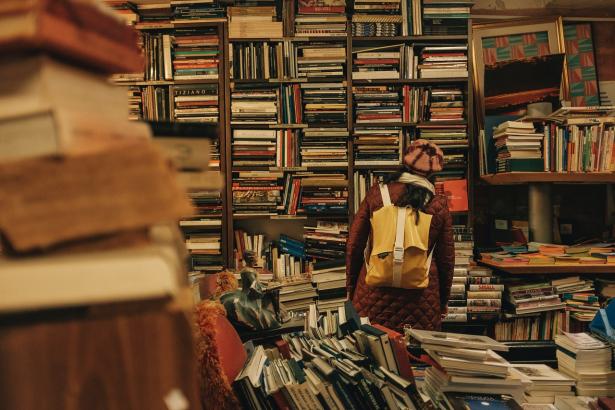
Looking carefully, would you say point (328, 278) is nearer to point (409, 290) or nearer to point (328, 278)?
point (328, 278)

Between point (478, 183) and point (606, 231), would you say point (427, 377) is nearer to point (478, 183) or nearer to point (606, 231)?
point (478, 183)

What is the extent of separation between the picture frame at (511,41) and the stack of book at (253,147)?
166 centimetres

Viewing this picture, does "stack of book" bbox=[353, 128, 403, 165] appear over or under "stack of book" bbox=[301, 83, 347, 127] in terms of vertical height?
under

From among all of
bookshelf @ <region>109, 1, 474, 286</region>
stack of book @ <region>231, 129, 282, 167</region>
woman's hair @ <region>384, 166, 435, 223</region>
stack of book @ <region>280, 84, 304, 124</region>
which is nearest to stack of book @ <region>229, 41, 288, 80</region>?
bookshelf @ <region>109, 1, 474, 286</region>

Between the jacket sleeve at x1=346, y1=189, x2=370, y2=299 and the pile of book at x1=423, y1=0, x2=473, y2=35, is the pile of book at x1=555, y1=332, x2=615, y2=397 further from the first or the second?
the pile of book at x1=423, y1=0, x2=473, y2=35

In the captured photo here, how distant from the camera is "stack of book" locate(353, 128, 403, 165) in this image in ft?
10.6

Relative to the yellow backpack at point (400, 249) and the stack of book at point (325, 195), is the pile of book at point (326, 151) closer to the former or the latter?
the stack of book at point (325, 195)

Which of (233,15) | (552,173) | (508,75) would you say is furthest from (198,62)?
(552,173)

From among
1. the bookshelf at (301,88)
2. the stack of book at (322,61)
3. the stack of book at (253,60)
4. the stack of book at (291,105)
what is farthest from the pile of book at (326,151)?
the stack of book at (253,60)

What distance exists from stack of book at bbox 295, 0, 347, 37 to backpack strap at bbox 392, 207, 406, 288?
1.69 m

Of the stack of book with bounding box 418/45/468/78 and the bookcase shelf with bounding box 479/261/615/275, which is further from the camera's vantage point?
the stack of book with bounding box 418/45/468/78

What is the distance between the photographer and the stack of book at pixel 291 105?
328 centimetres

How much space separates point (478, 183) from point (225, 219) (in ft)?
6.40

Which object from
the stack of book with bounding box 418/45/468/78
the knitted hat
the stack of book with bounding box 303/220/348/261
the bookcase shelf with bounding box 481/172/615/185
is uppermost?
the stack of book with bounding box 418/45/468/78
